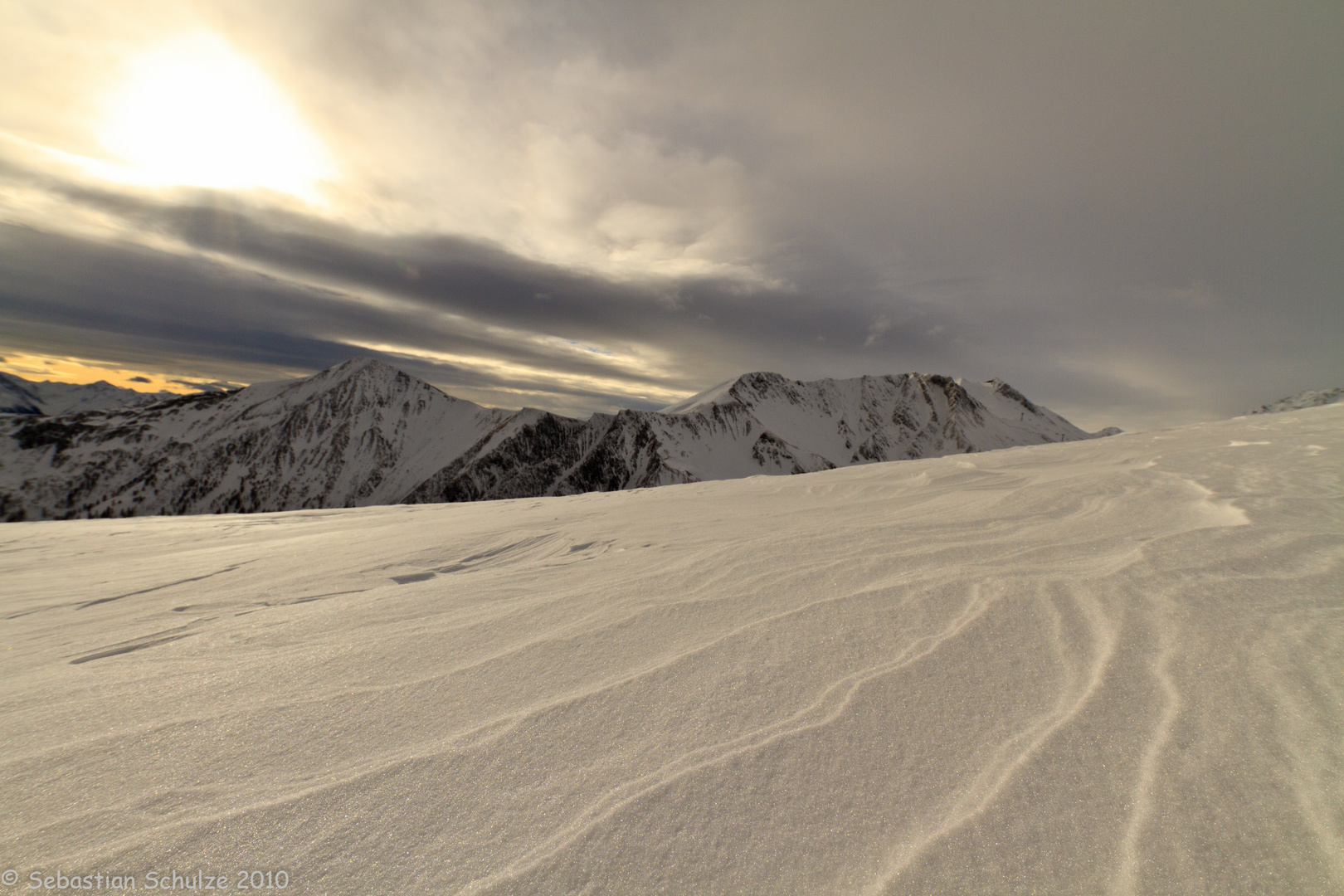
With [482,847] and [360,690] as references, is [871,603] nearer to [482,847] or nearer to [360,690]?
[482,847]

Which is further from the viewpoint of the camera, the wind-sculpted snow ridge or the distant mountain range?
the distant mountain range

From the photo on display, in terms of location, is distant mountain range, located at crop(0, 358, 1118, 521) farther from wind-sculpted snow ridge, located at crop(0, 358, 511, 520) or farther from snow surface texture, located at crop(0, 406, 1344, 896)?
snow surface texture, located at crop(0, 406, 1344, 896)

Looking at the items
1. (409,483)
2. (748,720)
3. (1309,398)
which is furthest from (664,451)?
(1309,398)

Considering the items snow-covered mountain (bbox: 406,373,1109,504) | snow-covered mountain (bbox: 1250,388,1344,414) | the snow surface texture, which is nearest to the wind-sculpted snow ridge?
snow-covered mountain (bbox: 406,373,1109,504)

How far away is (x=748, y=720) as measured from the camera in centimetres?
181

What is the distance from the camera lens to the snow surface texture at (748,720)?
132cm

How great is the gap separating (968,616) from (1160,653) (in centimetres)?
66

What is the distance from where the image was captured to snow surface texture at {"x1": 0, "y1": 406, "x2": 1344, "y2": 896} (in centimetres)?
132

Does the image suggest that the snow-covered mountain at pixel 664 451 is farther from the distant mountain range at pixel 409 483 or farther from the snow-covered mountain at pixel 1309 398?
the snow-covered mountain at pixel 1309 398

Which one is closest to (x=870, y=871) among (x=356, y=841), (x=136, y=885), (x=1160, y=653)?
(x=356, y=841)

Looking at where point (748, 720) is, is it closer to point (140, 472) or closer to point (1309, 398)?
point (1309, 398)

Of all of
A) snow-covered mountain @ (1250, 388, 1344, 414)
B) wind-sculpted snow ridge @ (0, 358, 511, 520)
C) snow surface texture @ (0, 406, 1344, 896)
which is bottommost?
wind-sculpted snow ridge @ (0, 358, 511, 520)

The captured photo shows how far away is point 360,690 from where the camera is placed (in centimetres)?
219

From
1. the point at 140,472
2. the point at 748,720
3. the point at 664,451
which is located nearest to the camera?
the point at 748,720
